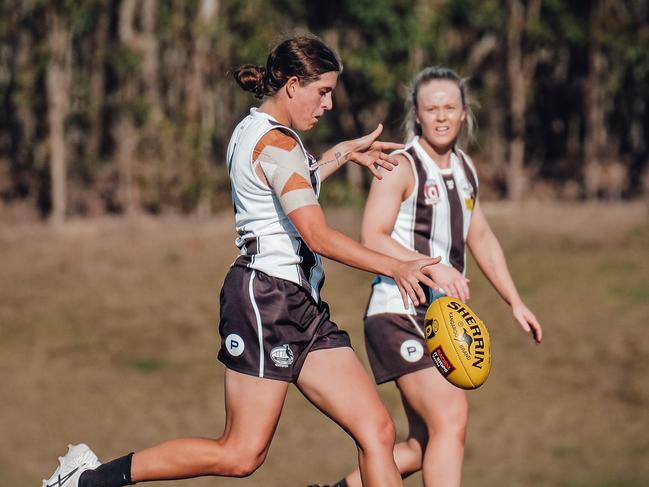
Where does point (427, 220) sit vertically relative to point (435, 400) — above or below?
above

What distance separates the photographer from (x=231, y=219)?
18891 mm

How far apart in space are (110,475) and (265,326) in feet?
3.06

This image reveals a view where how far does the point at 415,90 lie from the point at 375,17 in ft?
47.9

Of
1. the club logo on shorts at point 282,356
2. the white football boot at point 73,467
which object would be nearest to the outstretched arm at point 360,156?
the club logo on shorts at point 282,356

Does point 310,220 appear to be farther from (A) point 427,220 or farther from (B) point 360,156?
(A) point 427,220

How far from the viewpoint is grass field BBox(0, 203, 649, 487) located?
1055cm

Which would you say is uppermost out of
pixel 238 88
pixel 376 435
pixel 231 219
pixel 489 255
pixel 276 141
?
pixel 238 88

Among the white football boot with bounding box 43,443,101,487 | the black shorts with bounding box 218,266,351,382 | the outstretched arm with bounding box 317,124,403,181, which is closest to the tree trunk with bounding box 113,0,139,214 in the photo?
the white football boot with bounding box 43,443,101,487

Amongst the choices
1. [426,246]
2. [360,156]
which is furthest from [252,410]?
[426,246]

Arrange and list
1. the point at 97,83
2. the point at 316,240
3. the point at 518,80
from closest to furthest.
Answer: the point at 316,240, the point at 97,83, the point at 518,80

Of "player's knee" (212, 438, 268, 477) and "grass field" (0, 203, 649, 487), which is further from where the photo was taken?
"grass field" (0, 203, 649, 487)

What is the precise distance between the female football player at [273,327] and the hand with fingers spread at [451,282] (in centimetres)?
49

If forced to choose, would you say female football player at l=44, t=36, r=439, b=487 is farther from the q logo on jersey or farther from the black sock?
the q logo on jersey

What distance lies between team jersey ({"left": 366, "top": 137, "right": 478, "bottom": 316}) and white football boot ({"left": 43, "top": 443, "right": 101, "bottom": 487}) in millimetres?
1530
